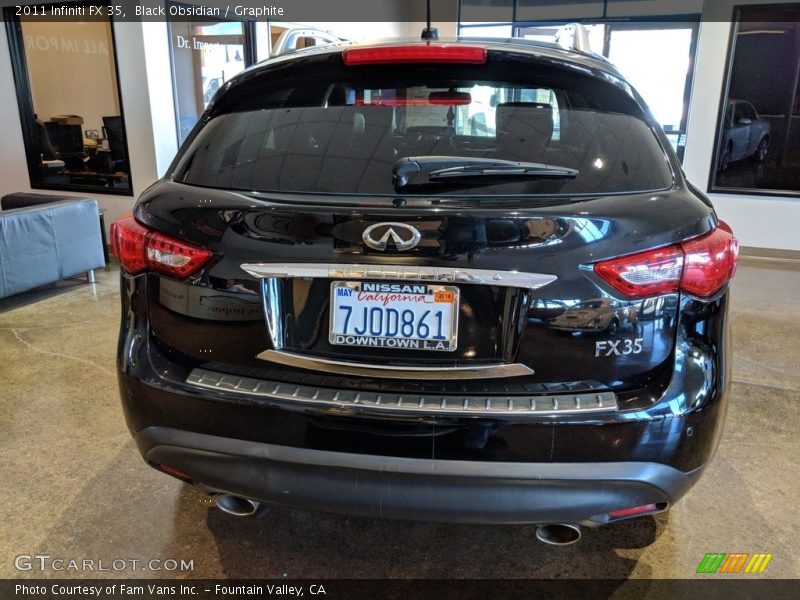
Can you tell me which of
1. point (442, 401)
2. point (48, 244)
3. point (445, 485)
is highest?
point (442, 401)

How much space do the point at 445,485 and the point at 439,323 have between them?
33 centimetres

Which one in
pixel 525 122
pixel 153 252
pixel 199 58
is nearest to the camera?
pixel 153 252

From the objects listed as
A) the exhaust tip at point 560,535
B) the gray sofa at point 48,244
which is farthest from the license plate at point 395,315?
the gray sofa at point 48,244

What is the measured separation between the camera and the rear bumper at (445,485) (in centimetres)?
126

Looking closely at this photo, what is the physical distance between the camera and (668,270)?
1.22 m

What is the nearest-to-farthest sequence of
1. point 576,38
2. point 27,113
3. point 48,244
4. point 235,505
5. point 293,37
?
point 235,505
point 576,38
point 293,37
point 48,244
point 27,113

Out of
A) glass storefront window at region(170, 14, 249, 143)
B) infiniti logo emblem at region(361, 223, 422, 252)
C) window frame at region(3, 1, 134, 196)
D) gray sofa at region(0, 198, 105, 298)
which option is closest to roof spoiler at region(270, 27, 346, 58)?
infiniti logo emblem at region(361, 223, 422, 252)

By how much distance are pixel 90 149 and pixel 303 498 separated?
596 centimetres

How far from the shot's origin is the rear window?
4.47 ft

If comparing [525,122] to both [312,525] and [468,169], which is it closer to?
[468,169]

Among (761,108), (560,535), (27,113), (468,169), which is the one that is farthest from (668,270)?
(27,113)

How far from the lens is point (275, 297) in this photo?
1286mm

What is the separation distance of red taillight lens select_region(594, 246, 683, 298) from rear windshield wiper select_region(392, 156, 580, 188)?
9.0 inches

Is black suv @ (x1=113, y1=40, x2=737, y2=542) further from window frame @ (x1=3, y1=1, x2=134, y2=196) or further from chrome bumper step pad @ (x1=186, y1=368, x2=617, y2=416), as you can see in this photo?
window frame @ (x1=3, y1=1, x2=134, y2=196)
